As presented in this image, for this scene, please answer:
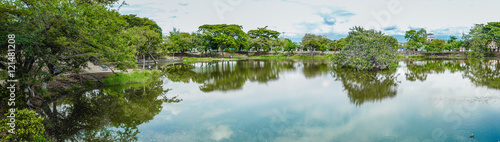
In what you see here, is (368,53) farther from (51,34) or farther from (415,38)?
(415,38)

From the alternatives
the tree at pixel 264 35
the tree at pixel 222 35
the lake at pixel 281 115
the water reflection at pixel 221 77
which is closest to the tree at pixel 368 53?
the water reflection at pixel 221 77

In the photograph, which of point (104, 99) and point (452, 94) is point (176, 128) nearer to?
point (104, 99)

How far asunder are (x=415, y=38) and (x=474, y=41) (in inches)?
582

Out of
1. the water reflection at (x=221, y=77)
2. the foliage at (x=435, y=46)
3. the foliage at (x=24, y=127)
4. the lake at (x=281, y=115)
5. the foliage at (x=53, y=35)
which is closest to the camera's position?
the foliage at (x=24, y=127)

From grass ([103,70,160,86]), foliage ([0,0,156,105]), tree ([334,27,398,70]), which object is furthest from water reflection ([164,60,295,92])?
tree ([334,27,398,70])

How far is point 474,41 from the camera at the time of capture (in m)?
66.8

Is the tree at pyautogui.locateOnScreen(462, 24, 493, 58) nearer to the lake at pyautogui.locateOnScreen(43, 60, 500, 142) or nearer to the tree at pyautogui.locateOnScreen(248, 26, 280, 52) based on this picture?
the tree at pyautogui.locateOnScreen(248, 26, 280, 52)

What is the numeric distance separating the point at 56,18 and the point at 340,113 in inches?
597

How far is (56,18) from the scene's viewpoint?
13.4m

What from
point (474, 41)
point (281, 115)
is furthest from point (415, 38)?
point (281, 115)

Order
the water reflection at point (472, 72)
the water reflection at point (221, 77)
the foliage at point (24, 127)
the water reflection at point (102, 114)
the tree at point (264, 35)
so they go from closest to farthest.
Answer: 1. the foliage at point (24, 127)
2. the water reflection at point (102, 114)
3. the water reflection at point (472, 72)
4. the water reflection at point (221, 77)
5. the tree at point (264, 35)

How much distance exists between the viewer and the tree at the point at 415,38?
3086 inches

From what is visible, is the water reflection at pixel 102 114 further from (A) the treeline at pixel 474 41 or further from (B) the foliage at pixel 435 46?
(B) the foliage at pixel 435 46

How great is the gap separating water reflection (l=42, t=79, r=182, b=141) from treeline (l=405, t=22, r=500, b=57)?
79307 mm
